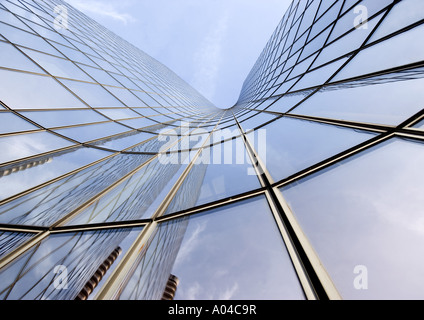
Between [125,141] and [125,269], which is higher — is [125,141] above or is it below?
above

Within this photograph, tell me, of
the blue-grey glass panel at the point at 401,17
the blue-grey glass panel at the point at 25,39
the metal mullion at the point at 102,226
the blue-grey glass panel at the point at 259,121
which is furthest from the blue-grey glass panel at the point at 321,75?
the blue-grey glass panel at the point at 25,39

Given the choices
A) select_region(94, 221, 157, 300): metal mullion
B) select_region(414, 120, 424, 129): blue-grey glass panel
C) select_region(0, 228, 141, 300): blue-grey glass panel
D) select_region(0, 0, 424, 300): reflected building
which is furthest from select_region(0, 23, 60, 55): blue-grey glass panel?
select_region(414, 120, 424, 129): blue-grey glass panel

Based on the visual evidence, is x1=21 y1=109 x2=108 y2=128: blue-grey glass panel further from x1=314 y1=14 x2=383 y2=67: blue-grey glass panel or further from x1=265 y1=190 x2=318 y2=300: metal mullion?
x1=314 y1=14 x2=383 y2=67: blue-grey glass panel

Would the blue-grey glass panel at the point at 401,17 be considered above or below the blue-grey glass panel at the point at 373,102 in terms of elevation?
above

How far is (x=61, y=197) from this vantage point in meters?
5.03

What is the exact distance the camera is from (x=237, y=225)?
3.27m

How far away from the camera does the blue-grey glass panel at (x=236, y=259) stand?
7.58 ft

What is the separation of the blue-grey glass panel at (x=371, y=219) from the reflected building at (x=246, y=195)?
1cm

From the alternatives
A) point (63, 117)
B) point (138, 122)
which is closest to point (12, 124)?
point (63, 117)

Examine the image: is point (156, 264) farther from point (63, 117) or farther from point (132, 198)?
point (63, 117)

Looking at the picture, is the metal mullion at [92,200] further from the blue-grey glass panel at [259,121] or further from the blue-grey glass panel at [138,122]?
the blue-grey glass panel at [259,121]

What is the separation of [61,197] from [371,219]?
5952 mm

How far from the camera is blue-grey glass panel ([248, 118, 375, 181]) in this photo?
3.68m
